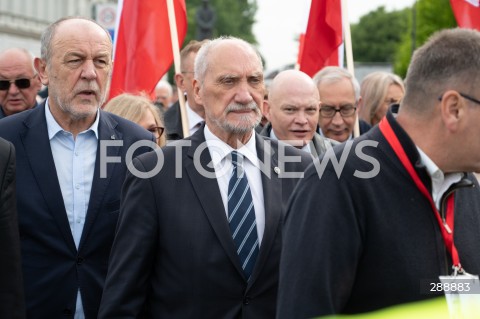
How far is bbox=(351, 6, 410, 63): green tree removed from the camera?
107m

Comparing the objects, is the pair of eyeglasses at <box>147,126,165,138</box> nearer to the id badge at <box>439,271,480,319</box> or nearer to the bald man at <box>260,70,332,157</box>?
the bald man at <box>260,70,332,157</box>

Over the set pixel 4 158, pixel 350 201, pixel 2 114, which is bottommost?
pixel 350 201

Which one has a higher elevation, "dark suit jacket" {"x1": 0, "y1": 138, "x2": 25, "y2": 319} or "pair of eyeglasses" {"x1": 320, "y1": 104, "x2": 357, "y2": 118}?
"pair of eyeglasses" {"x1": 320, "y1": 104, "x2": 357, "y2": 118}

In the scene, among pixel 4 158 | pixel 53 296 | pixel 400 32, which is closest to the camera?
pixel 4 158

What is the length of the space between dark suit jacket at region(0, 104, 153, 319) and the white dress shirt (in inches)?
27.7

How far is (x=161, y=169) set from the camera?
15.4ft

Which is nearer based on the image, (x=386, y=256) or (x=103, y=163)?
(x=386, y=256)

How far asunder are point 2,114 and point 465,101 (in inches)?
206

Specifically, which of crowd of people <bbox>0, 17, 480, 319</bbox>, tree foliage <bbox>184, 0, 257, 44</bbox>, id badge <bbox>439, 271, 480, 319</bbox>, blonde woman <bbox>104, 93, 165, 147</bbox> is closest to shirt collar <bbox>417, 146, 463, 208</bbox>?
crowd of people <bbox>0, 17, 480, 319</bbox>

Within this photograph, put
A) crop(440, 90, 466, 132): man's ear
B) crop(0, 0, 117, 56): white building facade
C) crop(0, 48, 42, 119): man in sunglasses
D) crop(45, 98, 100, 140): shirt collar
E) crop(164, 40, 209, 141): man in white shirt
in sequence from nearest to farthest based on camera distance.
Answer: crop(440, 90, 466, 132): man's ear → crop(45, 98, 100, 140): shirt collar → crop(0, 48, 42, 119): man in sunglasses → crop(164, 40, 209, 141): man in white shirt → crop(0, 0, 117, 56): white building facade

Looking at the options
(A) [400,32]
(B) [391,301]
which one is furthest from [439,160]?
(A) [400,32]

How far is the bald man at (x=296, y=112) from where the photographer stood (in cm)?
720

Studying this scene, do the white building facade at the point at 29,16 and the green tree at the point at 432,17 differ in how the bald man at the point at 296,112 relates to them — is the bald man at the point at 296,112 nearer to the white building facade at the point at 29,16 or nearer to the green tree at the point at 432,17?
the white building facade at the point at 29,16

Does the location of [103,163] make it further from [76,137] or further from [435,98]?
[435,98]
